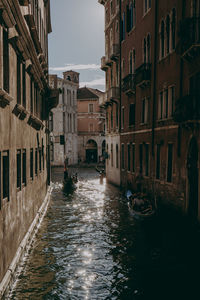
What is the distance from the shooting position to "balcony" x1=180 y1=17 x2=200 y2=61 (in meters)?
14.1

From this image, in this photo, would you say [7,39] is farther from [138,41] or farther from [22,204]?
[138,41]

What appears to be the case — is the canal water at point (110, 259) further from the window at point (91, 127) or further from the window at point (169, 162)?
the window at point (91, 127)

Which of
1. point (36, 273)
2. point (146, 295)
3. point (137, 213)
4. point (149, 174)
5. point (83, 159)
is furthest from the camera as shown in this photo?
point (83, 159)

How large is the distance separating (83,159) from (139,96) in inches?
1606

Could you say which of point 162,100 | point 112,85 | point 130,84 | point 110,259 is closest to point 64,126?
point 112,85

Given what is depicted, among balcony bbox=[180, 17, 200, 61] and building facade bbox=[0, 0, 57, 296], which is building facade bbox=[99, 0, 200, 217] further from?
building facade bbox=[0, 0, 57, 296]

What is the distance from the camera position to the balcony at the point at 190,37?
1410 cm

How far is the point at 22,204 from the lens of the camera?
1159 centimetres

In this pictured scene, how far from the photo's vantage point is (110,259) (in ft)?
38.7

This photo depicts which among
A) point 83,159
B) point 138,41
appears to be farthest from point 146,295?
point 83,159

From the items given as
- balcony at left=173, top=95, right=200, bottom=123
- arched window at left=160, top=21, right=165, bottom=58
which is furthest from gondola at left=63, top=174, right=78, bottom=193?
balcony at left=173, top=95, right=200, bottom=123

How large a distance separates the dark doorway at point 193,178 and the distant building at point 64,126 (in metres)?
35.9

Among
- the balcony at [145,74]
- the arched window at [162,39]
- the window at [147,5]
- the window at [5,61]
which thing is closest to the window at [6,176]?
the window at [5,61]

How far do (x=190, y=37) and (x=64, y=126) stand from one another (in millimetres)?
41331
